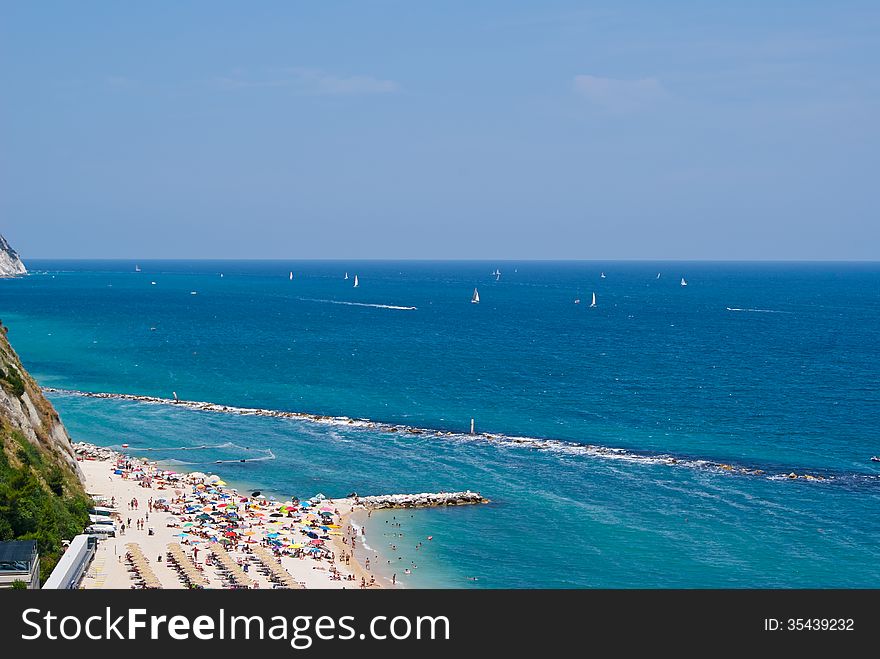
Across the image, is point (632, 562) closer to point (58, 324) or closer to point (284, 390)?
point (284, 390)

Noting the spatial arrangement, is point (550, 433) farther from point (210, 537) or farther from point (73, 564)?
point (73, 564)

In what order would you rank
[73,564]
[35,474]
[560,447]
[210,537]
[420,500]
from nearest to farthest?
[73,564], [35,474], [210,537], [420,500], [560,447]

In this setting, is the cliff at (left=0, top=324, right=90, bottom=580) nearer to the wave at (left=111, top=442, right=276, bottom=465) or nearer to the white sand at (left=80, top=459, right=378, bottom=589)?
the white sand at (left=80, top=459, right=378, bottom=589)

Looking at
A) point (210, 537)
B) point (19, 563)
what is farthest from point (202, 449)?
point (19, 563)

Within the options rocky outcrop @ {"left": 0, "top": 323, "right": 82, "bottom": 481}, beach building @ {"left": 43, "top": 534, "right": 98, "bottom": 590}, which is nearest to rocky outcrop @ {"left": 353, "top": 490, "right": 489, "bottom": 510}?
rocky outcrop @ {"left": 0, "top": 323, "right": 82, "bottom": 481}

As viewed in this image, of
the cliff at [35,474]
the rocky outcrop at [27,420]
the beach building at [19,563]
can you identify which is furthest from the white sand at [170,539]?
the beach building at [19,563]

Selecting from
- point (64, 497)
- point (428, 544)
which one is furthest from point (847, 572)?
point (64, 497)
